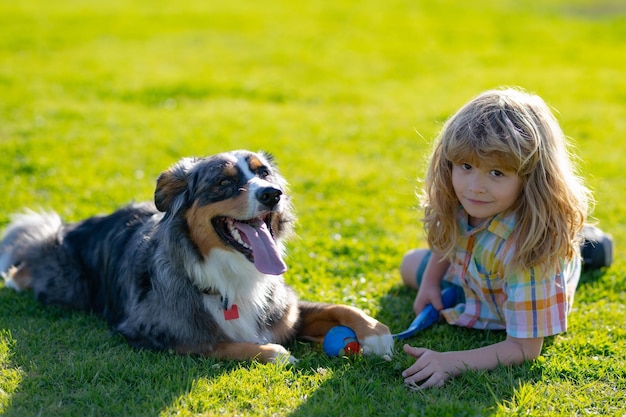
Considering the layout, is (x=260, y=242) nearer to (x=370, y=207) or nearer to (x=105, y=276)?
(x=105, y=276)

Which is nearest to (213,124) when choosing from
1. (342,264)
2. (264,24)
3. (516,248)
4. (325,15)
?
(342,264)

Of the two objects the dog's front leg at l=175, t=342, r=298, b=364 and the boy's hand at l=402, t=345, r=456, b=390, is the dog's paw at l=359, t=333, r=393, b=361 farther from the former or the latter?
the dog's front leg at l=175, t=342, r=298, b=364

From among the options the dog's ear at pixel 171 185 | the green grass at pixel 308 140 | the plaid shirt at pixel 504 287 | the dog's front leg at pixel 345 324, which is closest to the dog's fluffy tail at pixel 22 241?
the green grass at pixel 308 140

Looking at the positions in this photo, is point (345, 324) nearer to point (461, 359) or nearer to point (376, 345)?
point (376, 345)

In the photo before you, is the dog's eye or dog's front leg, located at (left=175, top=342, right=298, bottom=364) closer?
dog's front leg, located at (left=175, top=342, right=298, bottom=364)

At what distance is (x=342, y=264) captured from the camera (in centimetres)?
673

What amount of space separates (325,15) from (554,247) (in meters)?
19.3

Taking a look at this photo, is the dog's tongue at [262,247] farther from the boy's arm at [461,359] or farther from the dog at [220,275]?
the boy's arm at [461,359]

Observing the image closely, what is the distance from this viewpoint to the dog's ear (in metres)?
4.90

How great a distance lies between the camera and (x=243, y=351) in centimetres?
481

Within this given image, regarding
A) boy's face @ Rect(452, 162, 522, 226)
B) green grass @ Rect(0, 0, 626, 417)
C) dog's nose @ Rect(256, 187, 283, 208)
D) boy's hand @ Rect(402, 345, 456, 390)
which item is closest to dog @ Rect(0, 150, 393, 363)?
dog's nose @ Rect(256, 187, 283, 208)

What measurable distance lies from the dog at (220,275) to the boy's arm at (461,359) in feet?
1.15

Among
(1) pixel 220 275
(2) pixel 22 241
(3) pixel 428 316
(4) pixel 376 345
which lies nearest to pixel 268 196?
(1) pixel 220 275

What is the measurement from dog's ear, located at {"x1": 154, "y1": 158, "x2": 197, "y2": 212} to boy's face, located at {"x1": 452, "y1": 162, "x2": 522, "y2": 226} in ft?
5.91
